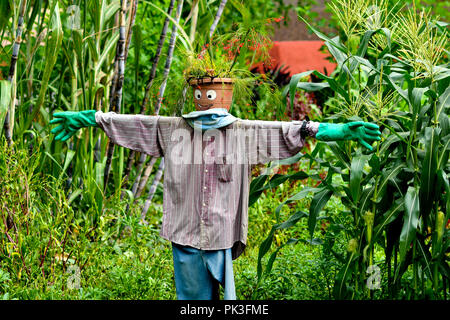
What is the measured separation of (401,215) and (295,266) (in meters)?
0.75

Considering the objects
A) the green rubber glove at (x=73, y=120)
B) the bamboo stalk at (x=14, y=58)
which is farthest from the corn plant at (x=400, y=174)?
the bamboo stalk at (x=14, y=58)

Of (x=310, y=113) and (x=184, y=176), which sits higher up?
(x=310, y=113)

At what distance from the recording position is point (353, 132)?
2.30 meters

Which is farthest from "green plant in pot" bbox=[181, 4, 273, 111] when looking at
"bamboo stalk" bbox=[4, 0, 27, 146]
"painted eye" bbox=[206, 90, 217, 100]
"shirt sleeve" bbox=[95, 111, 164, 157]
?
"bamboo stalk" bbox=[4, 0, 27, 146]

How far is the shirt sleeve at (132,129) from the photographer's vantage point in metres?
2.60

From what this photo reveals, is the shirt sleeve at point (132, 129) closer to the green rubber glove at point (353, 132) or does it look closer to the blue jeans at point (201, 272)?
the blue jeans at point (201, 272)

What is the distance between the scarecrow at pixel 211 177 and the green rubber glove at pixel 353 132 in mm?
59

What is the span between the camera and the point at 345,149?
2.65m

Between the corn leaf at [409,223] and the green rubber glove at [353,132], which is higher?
the green rubber glove at [353,132]

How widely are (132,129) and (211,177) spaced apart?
0.45 metres

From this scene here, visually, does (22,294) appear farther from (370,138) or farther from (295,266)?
(370,138)

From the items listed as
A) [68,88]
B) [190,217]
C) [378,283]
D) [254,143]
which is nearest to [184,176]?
[190,217]

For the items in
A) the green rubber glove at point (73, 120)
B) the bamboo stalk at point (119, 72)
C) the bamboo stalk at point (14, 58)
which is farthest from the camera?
the bamboo stalk at point (119, 72)

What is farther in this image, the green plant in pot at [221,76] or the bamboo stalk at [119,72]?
the bamboo stalk at [119,72]
